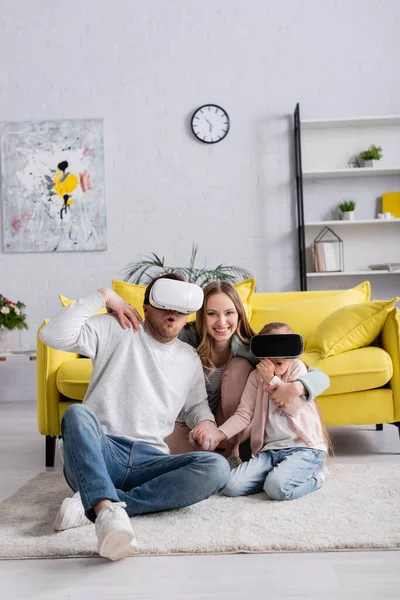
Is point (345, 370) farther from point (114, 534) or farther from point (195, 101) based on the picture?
point (195, 101)

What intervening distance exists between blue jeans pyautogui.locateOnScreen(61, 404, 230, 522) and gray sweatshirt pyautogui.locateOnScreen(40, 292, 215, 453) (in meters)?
0.06

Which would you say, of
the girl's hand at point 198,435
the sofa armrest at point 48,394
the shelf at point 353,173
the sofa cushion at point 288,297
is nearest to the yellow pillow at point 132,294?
the sofa armrest at point 48,394

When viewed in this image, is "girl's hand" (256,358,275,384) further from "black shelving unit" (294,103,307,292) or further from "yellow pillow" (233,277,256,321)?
"black shelving unit" (294,103,307,292)

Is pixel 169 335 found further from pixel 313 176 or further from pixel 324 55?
pixel 324 55

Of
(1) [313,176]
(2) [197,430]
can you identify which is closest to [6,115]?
(1) [313,176]

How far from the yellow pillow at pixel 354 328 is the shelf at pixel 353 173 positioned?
196 centimetres

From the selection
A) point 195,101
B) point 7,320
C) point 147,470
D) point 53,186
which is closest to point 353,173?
point 195,101

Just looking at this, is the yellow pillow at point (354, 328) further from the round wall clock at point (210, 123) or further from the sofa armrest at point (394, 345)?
the round wall clock at point (210, 123)

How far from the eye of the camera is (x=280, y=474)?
6.77ft

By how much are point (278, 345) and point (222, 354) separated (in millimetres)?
354

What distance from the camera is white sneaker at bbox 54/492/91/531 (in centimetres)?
178

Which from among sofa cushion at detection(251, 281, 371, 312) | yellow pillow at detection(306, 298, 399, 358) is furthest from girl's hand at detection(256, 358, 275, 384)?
sofa cushion at detection(251, 281, 371, 312)

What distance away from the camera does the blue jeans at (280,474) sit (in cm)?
206

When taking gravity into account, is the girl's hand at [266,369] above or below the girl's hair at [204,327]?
below
